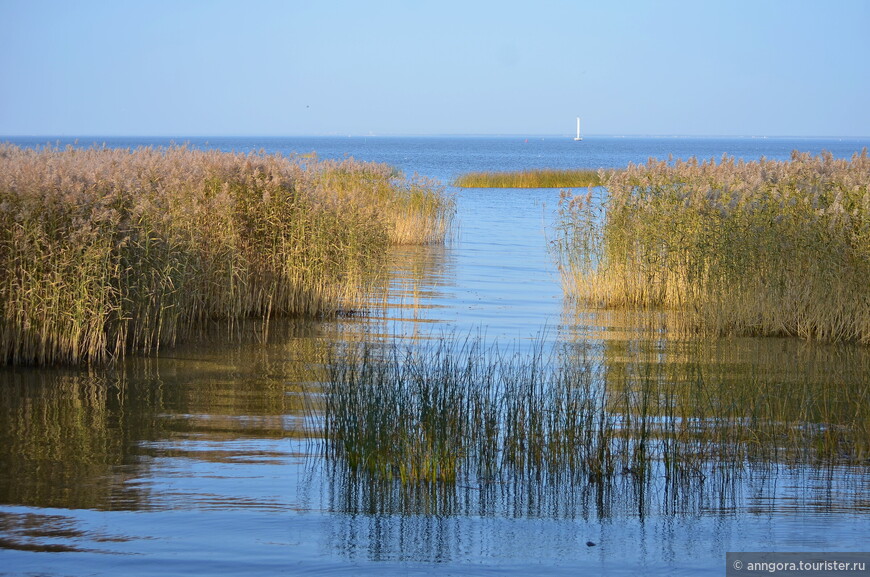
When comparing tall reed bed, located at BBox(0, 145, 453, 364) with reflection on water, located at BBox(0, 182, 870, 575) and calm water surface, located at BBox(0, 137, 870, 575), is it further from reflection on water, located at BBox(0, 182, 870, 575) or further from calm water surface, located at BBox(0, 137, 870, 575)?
calm water surface, located at BBox(0, 137, 870, 575)

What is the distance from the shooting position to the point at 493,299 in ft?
47.3

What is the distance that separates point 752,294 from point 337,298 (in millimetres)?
5452

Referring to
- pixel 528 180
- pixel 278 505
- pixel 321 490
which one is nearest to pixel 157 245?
pixel 321 490

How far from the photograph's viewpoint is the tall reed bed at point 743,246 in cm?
1127

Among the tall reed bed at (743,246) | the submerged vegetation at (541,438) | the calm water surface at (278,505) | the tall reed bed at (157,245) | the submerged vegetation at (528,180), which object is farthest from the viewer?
the submerged vegetation at (528,180)

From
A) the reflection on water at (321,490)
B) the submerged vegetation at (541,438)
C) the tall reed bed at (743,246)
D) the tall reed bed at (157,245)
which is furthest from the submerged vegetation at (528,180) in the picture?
the submerged vegetation at (541,438)

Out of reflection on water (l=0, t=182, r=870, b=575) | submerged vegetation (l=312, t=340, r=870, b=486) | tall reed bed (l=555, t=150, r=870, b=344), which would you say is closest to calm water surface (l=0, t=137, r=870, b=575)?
reflection on water (l=0, t=182, r=870, b=575)

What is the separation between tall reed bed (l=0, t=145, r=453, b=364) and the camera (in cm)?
926

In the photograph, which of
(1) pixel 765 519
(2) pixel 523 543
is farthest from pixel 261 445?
(1) pixel 765 519

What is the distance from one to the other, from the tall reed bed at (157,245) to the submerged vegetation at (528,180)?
3189cm

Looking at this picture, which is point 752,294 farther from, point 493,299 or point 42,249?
point 42,249

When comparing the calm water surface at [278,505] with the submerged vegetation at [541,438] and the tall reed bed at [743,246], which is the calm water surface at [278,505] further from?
the tall reed bed at [743,246]

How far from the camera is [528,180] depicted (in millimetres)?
47375

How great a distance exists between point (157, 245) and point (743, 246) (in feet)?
23.4
